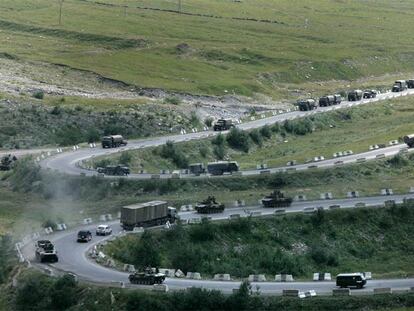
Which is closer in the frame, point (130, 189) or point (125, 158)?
point (130, 189)

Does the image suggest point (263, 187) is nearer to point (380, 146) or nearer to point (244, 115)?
point (380, 146)

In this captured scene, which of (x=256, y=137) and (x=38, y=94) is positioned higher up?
(x=256, y=137)

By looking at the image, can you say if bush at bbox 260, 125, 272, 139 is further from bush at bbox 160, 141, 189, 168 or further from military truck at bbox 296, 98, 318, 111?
military truck at bbox 296, 98, 318, 111

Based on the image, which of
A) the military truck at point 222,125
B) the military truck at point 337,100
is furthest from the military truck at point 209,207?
the military truck at point 337,100

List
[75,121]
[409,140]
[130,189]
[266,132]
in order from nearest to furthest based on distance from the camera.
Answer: [130,189], [409,140], [75,121], [266,132]

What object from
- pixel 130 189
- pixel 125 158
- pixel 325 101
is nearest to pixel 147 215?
pixel 130 189

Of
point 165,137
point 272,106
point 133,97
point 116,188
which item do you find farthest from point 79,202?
point 272,106

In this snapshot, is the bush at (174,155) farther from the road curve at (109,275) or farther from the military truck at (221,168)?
the road curve at (109,275)

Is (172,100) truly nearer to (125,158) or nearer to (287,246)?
(125,158)
